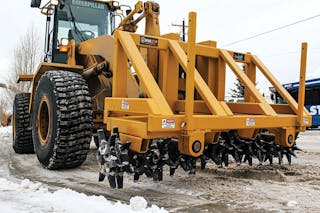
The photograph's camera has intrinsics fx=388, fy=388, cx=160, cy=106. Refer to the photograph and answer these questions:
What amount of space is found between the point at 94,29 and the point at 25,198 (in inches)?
155

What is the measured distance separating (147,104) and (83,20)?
3.66 m

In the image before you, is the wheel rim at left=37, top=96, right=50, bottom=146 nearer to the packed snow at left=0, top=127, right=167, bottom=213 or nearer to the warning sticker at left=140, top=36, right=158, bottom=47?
the packed snow at left=0, top=127, right=167, bottom=213

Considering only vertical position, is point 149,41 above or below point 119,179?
above

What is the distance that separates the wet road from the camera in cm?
346

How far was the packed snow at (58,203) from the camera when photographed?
3.15m

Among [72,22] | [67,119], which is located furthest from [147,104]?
[72,22]

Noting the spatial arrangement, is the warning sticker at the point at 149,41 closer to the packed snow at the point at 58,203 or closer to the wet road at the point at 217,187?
the wet road at the point at 217,187

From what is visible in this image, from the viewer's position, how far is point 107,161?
3.71 metres

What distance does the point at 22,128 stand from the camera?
7035 mm

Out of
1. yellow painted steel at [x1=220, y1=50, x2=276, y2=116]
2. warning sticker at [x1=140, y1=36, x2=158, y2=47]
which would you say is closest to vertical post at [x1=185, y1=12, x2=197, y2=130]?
warning sticker at [x1=140, y1=36, x2=158, y2=47]

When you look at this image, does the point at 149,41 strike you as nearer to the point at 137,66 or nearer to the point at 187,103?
the point at 137,66

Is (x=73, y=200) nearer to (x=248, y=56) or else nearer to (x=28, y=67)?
(x=248, y=56)

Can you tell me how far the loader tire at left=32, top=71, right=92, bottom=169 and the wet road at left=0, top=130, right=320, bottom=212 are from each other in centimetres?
23

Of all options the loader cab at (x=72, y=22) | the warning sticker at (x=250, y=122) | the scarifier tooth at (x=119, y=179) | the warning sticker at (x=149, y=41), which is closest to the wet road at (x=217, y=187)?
the scarifier tooth at (x=119, y=179)
